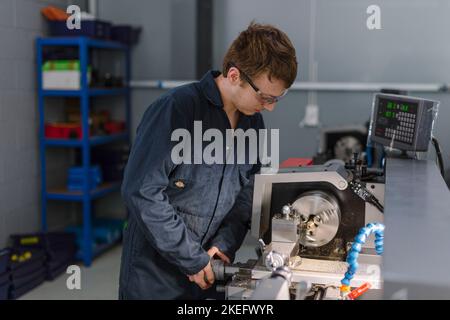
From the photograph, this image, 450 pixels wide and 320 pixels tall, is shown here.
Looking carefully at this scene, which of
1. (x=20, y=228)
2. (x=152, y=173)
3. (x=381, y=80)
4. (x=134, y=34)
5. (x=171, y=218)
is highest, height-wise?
(x=134, y=34)

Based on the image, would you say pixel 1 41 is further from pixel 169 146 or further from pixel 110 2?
pixel 169 146

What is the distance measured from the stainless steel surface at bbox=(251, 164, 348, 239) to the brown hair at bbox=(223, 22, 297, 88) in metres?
0.25

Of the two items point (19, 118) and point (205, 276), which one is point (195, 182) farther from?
point (19, 118)

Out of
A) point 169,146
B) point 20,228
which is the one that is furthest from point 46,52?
point 169,146

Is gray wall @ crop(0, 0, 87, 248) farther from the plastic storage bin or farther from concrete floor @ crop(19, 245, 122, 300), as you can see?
concrete floor @ crop(19, 245, 122, 300)

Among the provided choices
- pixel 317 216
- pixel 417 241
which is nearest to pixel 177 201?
pixel 317 216

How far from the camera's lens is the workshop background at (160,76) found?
3346 millimetres

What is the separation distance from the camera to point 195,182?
5.00ft

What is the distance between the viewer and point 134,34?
3.92 meters

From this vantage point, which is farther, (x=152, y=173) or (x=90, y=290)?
(x=90, y=290)

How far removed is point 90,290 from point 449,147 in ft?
7.03

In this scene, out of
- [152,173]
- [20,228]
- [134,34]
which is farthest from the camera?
[134,34]

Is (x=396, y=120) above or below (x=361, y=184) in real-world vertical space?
above

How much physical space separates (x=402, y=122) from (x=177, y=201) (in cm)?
74
